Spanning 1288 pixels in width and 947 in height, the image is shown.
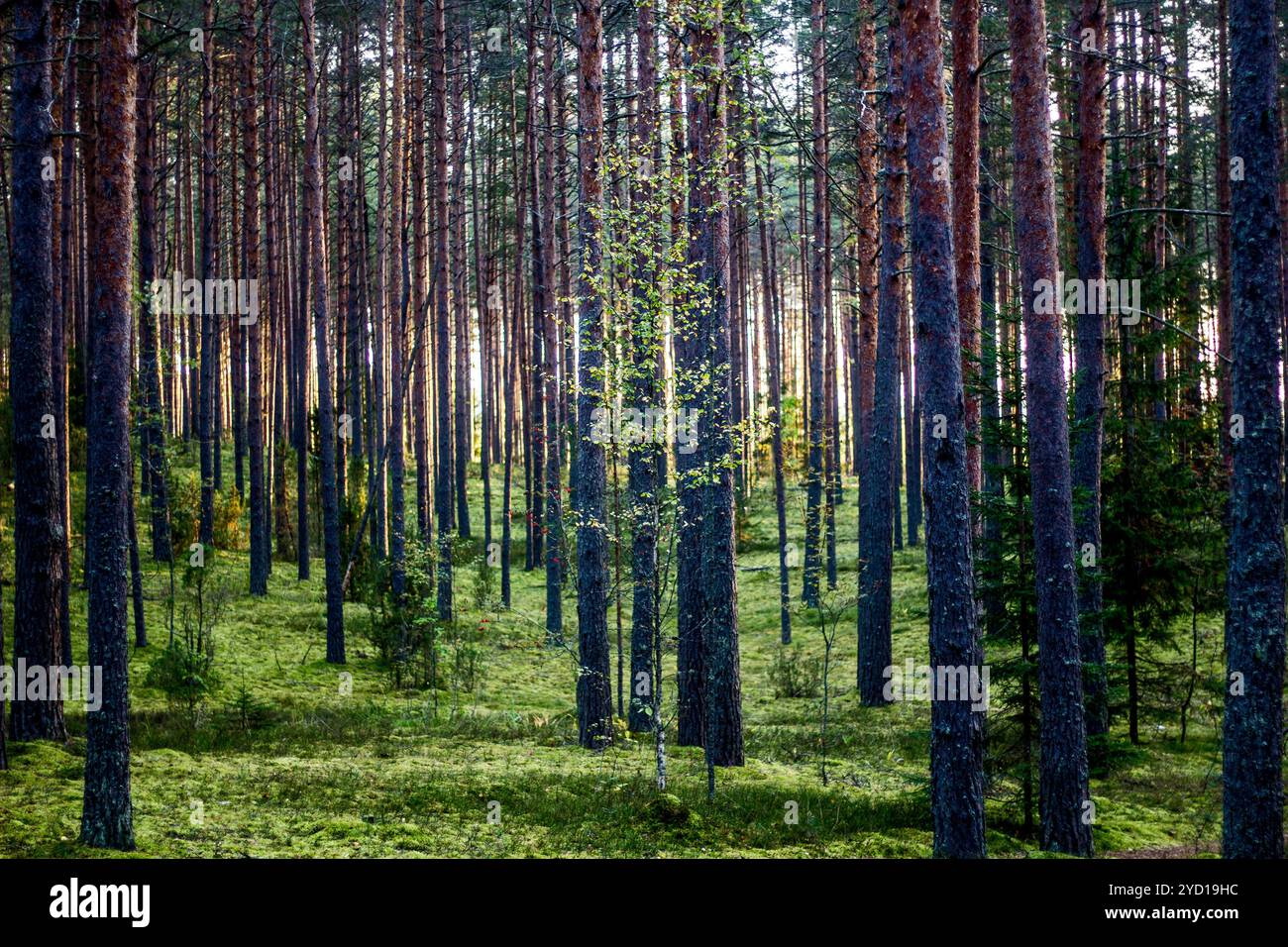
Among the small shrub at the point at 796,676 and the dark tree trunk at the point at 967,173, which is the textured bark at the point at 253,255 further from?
the dark tree trunk at the point at 967,173

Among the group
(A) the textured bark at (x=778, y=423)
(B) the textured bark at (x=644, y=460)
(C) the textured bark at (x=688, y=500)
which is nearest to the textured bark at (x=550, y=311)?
(B) the textured bark at (x=644, y=460)

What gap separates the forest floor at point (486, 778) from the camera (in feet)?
26.9

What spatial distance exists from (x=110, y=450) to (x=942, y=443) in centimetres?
663

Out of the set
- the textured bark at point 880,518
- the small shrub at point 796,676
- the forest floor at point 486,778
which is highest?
the textured bark at point 880,518

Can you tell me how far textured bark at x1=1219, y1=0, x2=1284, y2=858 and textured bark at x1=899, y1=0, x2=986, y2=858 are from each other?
1868 mm

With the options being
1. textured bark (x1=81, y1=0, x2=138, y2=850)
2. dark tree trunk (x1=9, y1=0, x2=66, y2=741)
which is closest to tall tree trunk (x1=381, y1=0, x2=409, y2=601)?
dark tree trunk (x1=9, y1=0, x2=66, y2=741)

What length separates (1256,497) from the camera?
6.79m

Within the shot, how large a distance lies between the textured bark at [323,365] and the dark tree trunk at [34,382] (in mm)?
6941

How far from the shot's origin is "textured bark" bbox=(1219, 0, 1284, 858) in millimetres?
6766

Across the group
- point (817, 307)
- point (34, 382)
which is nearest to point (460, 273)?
point (817, 307)

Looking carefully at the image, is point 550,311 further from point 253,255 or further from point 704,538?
point 704,538
